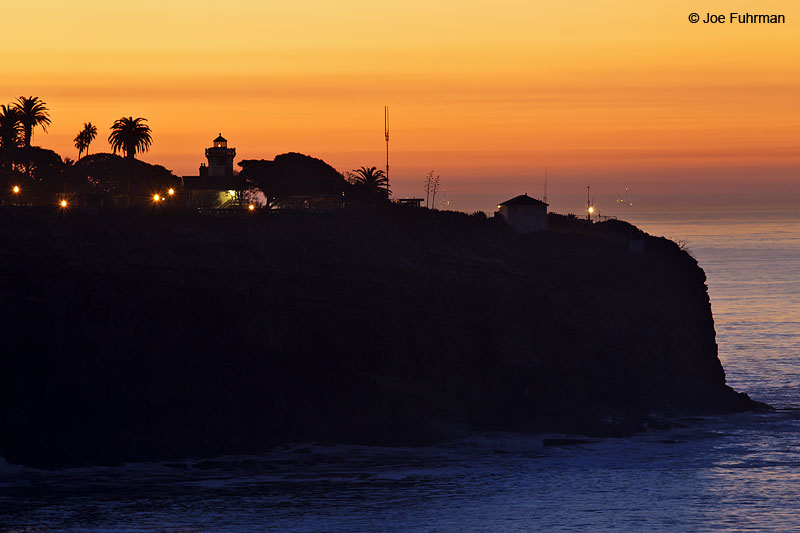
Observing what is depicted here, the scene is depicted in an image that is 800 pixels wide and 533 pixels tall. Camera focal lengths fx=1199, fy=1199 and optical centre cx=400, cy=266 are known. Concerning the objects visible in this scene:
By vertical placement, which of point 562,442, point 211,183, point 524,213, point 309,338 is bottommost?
point 562,442

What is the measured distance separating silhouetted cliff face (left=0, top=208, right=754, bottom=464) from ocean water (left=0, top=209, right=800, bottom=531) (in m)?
3.01

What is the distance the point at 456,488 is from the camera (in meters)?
70.3

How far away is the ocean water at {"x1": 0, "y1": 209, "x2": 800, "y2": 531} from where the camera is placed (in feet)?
208

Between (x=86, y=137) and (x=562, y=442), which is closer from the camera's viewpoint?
(x=562, y=442)

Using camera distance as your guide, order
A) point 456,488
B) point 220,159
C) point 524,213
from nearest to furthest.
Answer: point 456,488 < point 524,213 < point 220,159

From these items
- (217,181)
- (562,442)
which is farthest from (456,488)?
(217,181)

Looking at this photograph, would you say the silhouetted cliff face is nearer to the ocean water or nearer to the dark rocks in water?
the dark rocks in water

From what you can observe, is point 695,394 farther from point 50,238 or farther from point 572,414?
point 50,238

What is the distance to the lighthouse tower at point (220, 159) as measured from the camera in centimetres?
11862

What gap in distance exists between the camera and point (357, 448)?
7881 centimetres

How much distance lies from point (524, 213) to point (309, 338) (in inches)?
1171

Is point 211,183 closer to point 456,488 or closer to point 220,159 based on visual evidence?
point 220,159

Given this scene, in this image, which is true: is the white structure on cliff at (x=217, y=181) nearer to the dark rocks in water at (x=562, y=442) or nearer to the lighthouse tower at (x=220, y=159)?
the lighthouse tower at (x=220, y=159)

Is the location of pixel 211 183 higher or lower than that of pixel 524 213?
higher
